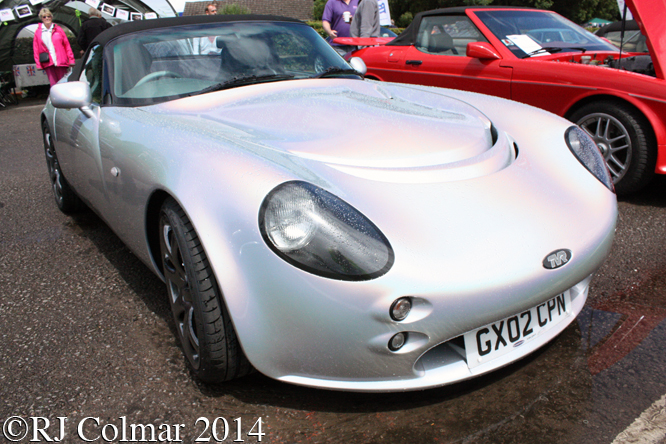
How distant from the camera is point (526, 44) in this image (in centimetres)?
436

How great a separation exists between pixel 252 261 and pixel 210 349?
1.18 feet

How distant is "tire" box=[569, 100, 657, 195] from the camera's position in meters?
3.34

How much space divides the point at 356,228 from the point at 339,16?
6031 millimetres

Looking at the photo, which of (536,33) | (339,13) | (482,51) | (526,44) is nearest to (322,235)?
(482,51)

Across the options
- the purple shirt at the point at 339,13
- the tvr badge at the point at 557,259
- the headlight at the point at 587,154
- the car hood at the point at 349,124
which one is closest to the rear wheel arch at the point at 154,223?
the car hood at the point at 349,124

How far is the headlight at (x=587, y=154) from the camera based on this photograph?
80.0 inches

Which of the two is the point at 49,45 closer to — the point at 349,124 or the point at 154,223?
the point at 154,223

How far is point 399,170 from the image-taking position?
5.69 feet

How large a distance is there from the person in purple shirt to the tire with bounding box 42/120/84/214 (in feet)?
13.8

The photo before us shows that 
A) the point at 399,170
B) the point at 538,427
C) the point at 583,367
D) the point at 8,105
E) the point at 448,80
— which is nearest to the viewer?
the point at 538,427

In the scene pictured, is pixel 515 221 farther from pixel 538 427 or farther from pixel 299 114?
pixel 299 114

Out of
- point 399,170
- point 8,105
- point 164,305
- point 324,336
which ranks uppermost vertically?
point 399,170

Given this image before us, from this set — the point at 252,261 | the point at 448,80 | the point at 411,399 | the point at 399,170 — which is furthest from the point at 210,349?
the point at 448,80

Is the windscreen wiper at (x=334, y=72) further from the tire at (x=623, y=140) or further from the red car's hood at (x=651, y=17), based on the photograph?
the red car's hood at (x=651, y=17)
